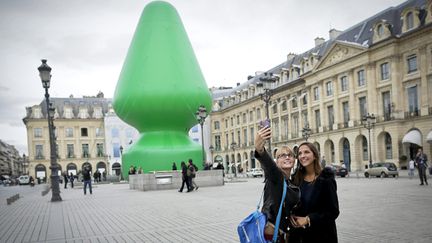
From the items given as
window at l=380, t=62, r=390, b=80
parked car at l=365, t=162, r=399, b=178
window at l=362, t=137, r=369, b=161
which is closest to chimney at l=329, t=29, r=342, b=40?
window at l=380, t=62, r=390, b=80

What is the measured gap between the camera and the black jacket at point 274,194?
295 cm

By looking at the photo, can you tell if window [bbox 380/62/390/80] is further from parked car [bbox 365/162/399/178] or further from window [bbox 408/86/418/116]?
parked car [bbox 365/162/399/178]

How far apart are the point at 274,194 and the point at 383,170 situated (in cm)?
2660

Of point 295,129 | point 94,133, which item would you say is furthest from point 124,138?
point 295,129

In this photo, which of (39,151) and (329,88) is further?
(39,151)

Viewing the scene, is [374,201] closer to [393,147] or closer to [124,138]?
[393,147]

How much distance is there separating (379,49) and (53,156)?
32324 mm

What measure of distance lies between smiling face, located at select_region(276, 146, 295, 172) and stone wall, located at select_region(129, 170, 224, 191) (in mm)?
18175

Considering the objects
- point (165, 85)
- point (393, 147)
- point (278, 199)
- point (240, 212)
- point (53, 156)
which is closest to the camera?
point (278, 199)

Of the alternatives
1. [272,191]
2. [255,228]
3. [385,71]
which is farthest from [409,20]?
[255,228]

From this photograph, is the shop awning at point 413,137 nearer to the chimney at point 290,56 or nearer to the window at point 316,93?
the window at point 316,93

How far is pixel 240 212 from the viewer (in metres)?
9.77

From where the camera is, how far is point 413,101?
35.3 metres

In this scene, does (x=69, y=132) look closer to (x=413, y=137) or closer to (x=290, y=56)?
(x=290, y=56)
